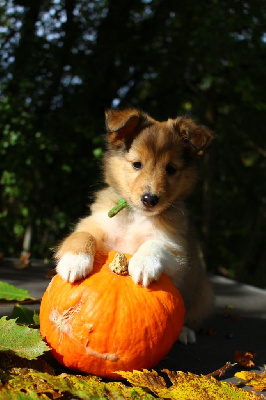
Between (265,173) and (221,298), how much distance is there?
174 inches

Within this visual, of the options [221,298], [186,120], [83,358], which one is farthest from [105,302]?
[221,298]

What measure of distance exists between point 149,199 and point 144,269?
568mm

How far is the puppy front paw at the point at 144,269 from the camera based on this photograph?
225 centimetres

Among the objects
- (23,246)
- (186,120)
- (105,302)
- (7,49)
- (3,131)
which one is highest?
(186,120)

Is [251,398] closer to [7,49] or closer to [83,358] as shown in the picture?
[83,358]

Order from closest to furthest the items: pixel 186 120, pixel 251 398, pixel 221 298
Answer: pixel 251 398
pixel 186 120
pixel 221 298

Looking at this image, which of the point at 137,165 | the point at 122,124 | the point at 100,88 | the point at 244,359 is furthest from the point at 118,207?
the point at 100,88

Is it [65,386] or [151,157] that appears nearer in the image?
[65,386]

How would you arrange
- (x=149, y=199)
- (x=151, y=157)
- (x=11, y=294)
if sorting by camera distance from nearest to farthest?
(x=149, y=199), (x=151, y=157), (x=11, y=294)

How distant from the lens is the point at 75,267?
2.26m

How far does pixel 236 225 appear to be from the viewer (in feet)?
30.2

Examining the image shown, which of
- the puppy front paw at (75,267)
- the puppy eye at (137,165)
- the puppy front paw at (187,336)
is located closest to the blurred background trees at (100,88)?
the puppy eye at (137,165)

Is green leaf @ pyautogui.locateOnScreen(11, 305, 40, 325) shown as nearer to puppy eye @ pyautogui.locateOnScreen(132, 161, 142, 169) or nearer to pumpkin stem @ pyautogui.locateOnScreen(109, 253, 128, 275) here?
pumpkin stem @ pyautogui.locateOnScreen(109, 253, 128, 275)

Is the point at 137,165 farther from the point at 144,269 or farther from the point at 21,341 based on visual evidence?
the point at 21,341
